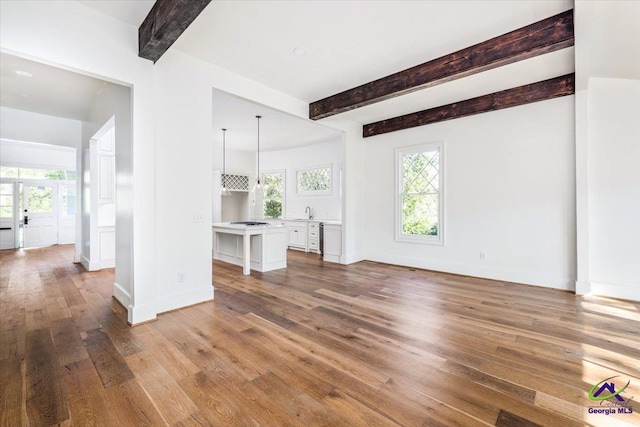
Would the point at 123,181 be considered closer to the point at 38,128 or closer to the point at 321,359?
the point at 321,359

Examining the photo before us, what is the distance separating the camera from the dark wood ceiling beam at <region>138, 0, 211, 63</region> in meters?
2.21

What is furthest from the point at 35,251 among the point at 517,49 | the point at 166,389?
the point at 517,49

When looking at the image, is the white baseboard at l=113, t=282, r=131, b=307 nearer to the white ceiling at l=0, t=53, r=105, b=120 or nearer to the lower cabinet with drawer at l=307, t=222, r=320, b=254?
the white ceiling at l=0, t=53, r=105, b=120

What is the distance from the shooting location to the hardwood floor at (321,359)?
65.9 inches

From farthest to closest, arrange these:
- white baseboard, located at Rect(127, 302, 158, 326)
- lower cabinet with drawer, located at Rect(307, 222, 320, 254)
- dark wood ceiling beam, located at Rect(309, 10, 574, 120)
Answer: lower cabinet with drawer, located at Rect(307, 222, 320, 254)
white baseboard, located at Rect(127, 302, 158, 326)
dark wood ceiling beam, located at Rect(309, 10, 574, 120)

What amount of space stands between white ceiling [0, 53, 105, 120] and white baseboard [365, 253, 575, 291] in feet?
19.5

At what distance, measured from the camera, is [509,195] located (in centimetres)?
454

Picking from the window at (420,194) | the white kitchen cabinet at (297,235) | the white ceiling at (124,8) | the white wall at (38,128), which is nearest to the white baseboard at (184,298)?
the white ceiling at (124,8)

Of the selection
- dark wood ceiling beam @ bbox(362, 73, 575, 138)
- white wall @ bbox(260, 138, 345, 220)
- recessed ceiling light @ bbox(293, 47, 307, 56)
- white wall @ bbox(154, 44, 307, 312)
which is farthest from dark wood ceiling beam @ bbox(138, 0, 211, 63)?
white wall @ bbox(260, 138, 345, 220)

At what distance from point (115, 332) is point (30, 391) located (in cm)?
88

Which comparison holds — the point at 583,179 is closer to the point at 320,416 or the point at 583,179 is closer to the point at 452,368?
the point at 452,368

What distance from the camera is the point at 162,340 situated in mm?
2559

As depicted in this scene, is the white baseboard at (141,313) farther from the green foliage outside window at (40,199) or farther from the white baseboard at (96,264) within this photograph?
the green foliage outside window at (40,199)

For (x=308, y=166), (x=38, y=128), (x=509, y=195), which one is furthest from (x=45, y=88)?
(x=509, y=195)
